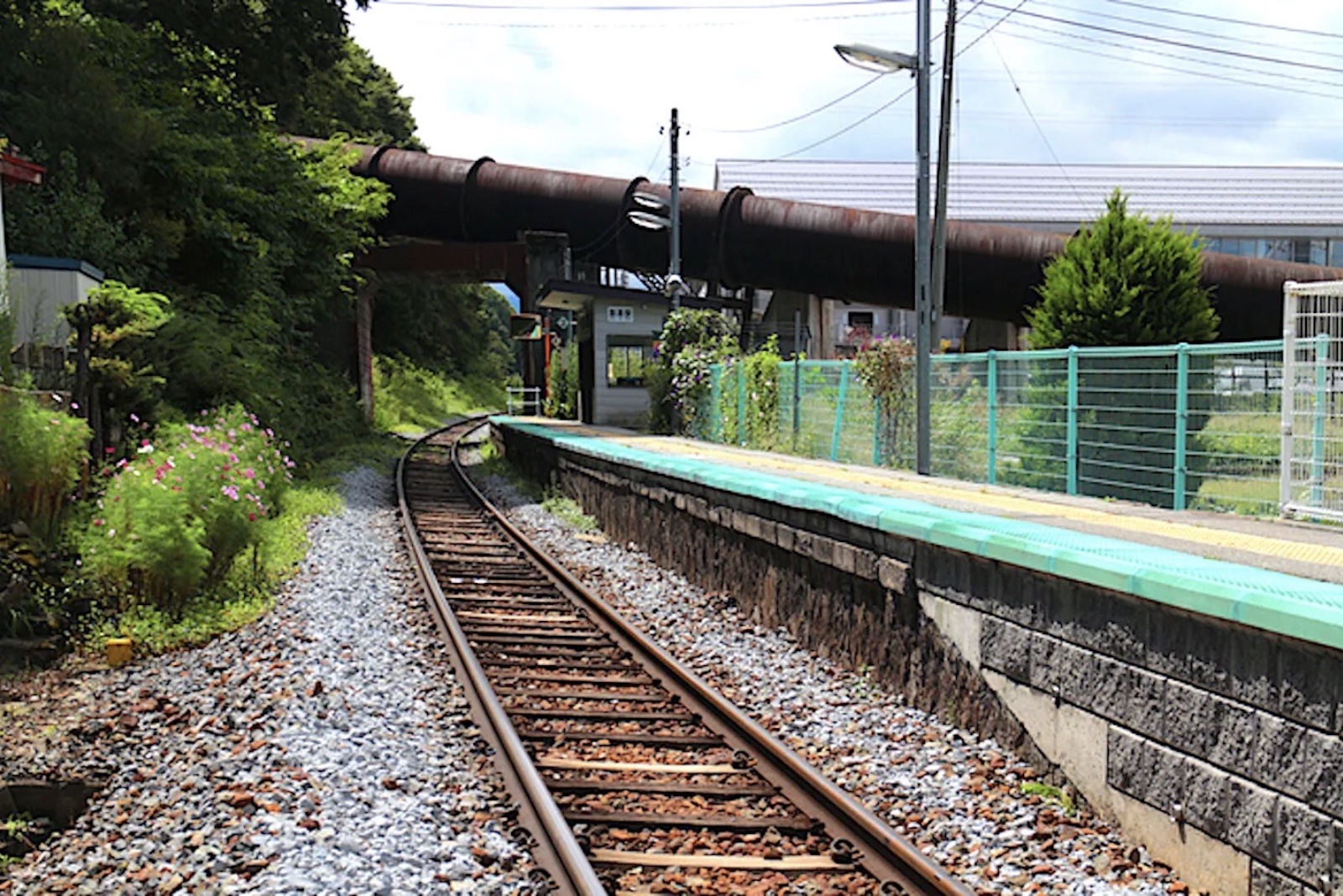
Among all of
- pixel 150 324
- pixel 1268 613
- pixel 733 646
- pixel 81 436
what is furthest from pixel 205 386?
pixel 1268 613

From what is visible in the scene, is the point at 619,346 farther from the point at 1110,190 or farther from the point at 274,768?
the point at 274,768

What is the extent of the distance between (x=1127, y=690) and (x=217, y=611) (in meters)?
6.91

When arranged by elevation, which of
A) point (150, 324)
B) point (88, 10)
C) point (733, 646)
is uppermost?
point (88, 10)

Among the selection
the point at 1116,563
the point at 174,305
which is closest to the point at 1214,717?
the point at 1116,563

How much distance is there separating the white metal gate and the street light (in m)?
5.63

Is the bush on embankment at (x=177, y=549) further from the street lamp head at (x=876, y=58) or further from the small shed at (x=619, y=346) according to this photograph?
the small shed at (x=619, y=346)

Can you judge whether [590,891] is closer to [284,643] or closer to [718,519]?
[284,643]

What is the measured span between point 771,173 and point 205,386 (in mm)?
35691

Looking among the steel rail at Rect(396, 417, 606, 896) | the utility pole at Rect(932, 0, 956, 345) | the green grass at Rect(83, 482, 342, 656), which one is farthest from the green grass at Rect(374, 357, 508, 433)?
the steel rail at Rect(396, 417, 606, 896)

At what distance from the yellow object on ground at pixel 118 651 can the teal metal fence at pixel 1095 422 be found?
26.5ft

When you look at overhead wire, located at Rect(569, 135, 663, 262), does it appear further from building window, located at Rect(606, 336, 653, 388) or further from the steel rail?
the steel rail

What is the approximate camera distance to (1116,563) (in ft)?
16.7

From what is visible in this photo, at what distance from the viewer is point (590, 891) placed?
4.21 m

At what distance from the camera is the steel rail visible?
4.42 meters
